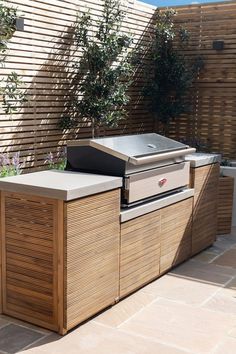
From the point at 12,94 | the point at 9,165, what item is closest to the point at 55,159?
the point at 9,165

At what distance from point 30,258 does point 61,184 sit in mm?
517

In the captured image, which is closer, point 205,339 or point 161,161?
point 205,339

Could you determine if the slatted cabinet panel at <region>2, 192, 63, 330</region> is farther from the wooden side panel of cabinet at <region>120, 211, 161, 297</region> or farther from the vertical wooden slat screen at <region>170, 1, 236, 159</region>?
the vertical wooden slat screen at <region>170, 1, 236, 159</region>

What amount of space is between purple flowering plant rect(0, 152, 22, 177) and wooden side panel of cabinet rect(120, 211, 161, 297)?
5.02 feet

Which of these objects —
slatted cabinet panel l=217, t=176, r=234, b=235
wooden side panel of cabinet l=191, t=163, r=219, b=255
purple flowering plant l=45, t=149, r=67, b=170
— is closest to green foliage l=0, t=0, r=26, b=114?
purple flowering plant l=45, t=149, r=67, b=170

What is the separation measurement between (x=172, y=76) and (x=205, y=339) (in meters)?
5.18

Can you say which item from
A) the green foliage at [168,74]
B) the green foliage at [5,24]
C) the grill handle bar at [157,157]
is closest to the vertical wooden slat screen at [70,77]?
the green foliage at [168,74]

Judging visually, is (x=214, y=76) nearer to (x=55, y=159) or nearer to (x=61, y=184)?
(x=55, y=159)

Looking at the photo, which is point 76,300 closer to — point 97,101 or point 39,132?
point 39,132

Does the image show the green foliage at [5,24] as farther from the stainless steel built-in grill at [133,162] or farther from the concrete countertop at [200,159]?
the concrete countertop at [200,159]

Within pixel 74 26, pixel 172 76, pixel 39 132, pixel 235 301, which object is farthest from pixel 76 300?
pixel 172 76

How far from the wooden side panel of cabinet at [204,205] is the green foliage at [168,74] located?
295cm

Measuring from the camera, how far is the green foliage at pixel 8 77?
15.9ft

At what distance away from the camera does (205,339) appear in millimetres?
3139
